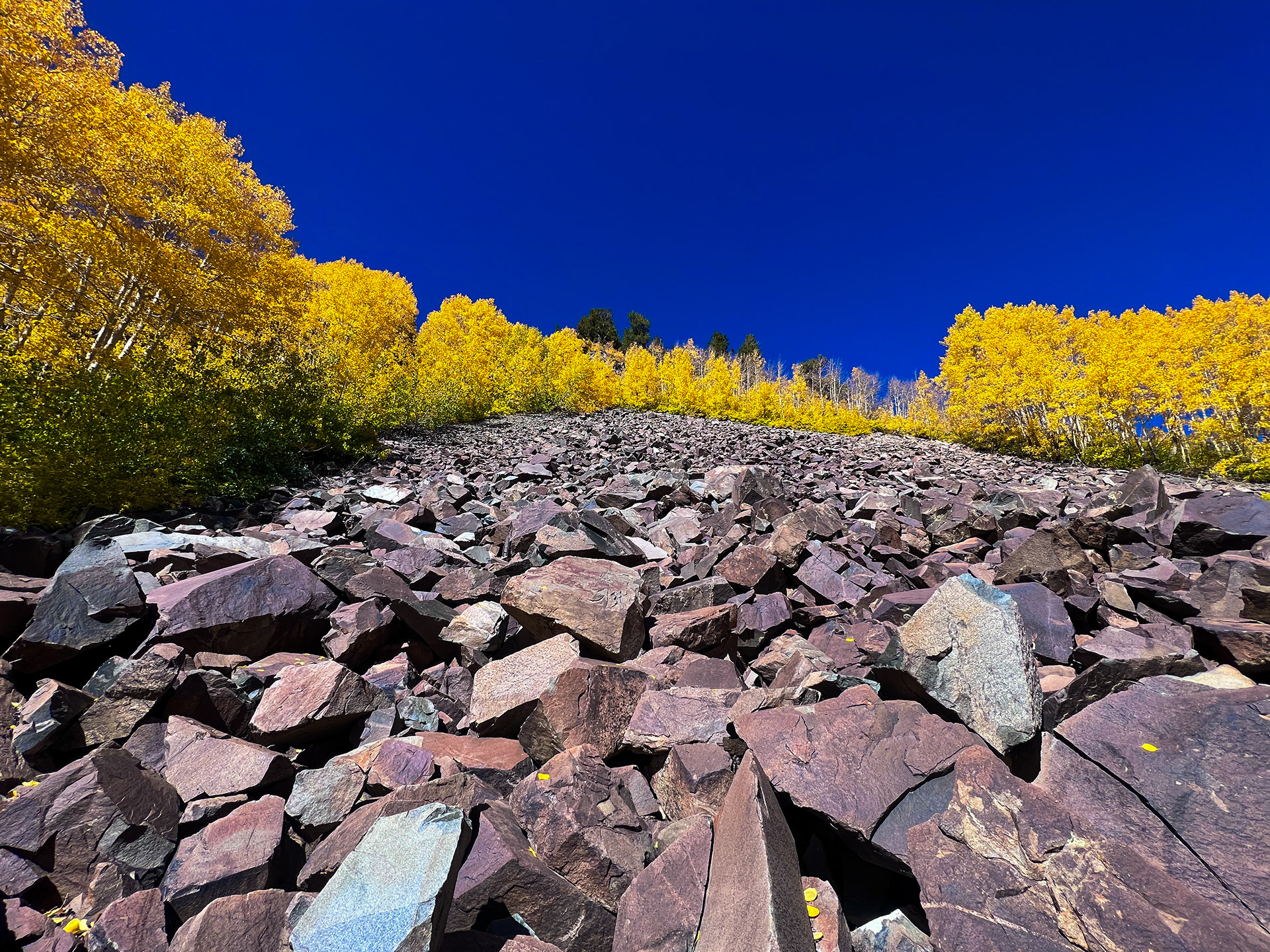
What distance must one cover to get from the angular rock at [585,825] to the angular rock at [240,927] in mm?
943

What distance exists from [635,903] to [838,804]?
0.94m

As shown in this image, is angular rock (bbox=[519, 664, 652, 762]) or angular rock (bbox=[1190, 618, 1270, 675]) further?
angular rock (bbox=[519, 664, 652, 762])

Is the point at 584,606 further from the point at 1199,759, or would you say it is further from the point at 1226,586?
the point at 1226,586

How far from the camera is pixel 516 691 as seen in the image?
3.33 meters

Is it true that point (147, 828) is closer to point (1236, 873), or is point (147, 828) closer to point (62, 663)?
point (62, 663)

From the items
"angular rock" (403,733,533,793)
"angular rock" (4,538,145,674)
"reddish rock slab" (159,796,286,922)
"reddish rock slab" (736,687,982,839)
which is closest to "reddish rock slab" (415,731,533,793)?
"angular rock" (403,733,533,793)

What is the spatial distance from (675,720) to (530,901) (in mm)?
1107

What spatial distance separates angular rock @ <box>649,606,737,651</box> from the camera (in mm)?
3957

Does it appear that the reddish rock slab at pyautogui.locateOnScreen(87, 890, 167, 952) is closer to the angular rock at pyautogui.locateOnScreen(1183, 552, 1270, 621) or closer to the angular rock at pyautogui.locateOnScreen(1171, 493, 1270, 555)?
the angular rock at pyautogui.locateOnScreen(1183, 552, 1270, 621)

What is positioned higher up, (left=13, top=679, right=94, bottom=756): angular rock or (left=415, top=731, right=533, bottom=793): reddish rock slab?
(left=415, top=731, right=533, bottom=793): reddish rock slab

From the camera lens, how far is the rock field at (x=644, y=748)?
176cm

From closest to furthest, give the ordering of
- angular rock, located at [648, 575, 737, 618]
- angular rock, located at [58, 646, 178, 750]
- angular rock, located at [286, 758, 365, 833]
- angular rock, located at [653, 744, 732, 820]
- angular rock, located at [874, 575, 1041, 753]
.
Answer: angular rock, located at [874, 575, 1041, 753] → angular rock, located at [653, 744, 732, 820] → angular rock, located at [286, 758, 365, 833] → angular rock, located at [58, 646, 178, 750] → angular rock, located at [648, 575, 737, 618]

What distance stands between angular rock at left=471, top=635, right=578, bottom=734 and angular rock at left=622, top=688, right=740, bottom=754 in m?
0.60

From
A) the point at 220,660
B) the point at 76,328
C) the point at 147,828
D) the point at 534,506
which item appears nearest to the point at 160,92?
the point at 76,328
